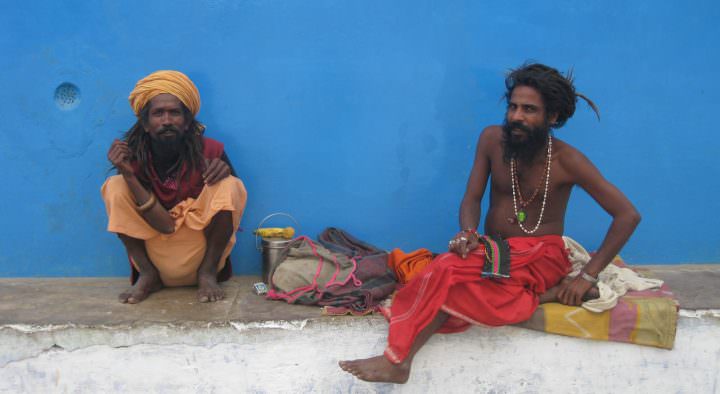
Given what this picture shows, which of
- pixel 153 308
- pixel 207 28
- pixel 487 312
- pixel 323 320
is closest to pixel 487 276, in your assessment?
pixel 487 312

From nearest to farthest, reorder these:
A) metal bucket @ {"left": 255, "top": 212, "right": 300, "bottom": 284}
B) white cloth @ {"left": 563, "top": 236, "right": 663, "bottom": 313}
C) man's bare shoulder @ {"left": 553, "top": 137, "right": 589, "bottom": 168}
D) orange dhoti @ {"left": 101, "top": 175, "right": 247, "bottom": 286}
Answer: white cloth @ {"left": 563, "top": 236, "right": 663, "bottom": 313} < man's bare shoulder @ {"left": 553, "top": 137, "right": 589, "bottom": 168} < orange dhoti @ {"left": 101, "top": 175, "right": 247, "bottom": 286} < metal bucket @ {"left": 255, "top": 212, "right": 300, "bottom": 284}

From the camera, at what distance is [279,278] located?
3494 mm

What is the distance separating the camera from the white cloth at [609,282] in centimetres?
310

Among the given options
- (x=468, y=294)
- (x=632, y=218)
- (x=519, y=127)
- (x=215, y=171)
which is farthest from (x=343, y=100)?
(x=632, y=218)

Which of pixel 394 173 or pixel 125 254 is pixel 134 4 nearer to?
pixel 125 254

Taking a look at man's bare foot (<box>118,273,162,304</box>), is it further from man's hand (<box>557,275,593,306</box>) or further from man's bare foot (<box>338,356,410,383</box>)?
man's hand (<box>557,275,593,306</box>)

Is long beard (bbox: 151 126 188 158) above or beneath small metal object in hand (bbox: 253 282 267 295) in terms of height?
above

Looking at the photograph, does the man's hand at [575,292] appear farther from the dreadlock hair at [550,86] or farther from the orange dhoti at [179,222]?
the orange dhoti at [179,222]

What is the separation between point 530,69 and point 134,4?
7.70ft

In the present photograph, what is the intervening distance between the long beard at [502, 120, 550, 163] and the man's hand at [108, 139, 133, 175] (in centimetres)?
198

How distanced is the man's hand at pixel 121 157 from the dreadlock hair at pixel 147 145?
103 mm

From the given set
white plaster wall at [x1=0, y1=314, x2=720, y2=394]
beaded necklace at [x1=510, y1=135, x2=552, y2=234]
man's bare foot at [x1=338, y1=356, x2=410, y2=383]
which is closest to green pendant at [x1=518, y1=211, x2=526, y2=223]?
beaded necklace at [x1=510, y1=135, x2=552, y2=234]

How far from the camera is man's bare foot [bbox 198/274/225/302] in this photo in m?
3.43

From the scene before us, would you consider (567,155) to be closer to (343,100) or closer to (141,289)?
(343,100)
